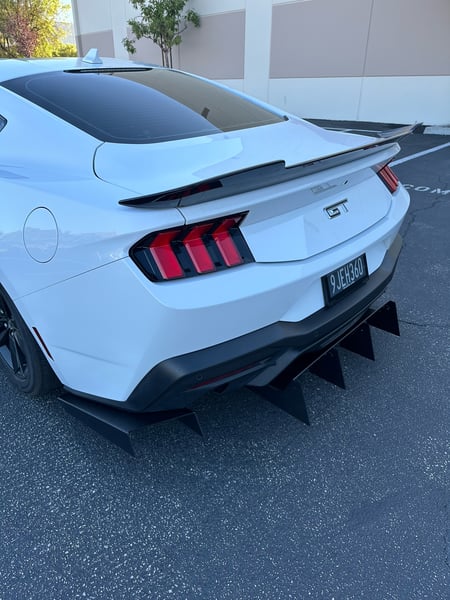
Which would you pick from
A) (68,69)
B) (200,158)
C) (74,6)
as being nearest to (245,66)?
(74,6)

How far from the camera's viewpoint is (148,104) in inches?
91.8

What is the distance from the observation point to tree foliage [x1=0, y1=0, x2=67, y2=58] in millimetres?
25625

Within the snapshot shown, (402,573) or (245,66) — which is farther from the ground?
(245,66)

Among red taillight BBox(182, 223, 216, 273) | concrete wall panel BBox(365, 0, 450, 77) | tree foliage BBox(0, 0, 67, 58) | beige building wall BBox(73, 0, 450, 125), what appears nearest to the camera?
red taillight BBox(182, 223, 216, 273)

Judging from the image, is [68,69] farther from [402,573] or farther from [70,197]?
[402,573]

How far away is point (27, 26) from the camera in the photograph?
26.3m

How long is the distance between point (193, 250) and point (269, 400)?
94 cm

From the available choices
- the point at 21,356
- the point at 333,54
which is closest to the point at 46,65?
the point at 21,356

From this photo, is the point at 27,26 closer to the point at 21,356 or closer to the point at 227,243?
the point at 21,356

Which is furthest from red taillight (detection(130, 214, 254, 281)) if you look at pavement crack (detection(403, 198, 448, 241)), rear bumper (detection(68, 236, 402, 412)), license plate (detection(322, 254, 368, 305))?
pavement crack (detection(403, 198, 448, 241))

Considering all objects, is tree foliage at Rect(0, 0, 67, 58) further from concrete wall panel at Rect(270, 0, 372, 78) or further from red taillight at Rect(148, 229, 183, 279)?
red taillight at Rect(148, 229, 183, 279)

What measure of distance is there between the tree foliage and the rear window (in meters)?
29.5

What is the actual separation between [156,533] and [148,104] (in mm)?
2010

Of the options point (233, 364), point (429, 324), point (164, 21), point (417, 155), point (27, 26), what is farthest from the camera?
point (27, 26)
